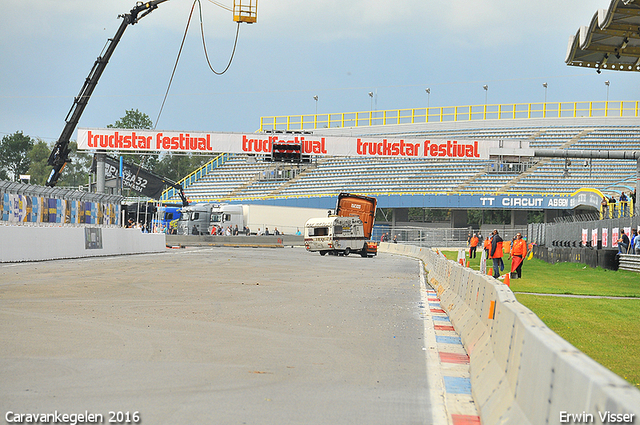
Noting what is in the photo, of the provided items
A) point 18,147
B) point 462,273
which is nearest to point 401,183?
point 462,273

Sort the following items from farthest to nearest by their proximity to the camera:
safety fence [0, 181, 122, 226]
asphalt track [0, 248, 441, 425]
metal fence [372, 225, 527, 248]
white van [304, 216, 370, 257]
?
metal fence [372, 225, 527, 248]
white van [304, 216, 370, 257]
safety fence [0, 181, 122, 226]
asphalt track [0, 248, 441, 425]

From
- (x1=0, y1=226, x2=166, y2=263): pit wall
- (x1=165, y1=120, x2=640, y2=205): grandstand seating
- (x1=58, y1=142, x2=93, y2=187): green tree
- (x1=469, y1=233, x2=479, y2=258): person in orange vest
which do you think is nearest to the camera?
(x1=0, y1=226, x2=166, y2=263): pit wall

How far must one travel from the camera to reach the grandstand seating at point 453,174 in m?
64.4

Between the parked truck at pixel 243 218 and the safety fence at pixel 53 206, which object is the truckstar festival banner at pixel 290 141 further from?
the parked truck at pixel 243 218

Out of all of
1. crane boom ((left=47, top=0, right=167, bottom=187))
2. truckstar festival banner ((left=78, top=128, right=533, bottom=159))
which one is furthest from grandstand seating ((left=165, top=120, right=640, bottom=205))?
crane boom ((left=47, top=0, right=167, bottom=187))

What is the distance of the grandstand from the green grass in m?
37.2

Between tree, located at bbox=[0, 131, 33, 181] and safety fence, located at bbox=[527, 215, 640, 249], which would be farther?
tree, located at bbox=[0, 131, 33, 181]

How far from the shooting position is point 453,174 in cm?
6862

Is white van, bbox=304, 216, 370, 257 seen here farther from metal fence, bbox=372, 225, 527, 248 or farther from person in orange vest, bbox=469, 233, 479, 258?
metal fence, bbox=372, 225, 527, 248

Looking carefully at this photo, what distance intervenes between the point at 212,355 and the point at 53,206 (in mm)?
20551

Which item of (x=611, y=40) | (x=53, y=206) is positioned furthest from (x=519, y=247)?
(x=53, y=206)

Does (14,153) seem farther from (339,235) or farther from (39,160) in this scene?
Result: (339,235)

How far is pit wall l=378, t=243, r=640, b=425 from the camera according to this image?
2990mm

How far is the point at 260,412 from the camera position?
5652 mm
